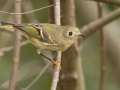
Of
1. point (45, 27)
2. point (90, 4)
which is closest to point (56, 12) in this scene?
point (45, 27)

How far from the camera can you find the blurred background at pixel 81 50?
2803mm

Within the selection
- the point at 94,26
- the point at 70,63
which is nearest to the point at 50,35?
the point at 70,63

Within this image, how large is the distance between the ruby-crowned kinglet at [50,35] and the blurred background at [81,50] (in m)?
0.66

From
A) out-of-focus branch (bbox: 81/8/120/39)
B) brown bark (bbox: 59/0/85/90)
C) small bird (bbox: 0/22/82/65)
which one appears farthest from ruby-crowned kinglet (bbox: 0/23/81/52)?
out-of-focus branch (bbox: 81/8/120/39)

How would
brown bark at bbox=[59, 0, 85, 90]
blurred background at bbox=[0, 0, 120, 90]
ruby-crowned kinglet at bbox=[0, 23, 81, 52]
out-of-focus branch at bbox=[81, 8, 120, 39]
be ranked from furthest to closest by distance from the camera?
blurred background at bbox=[0, 0, 120, 90]
out-of-focus branch at bbox=[81, 8, 120, 39]
brown bark at bbox=[59, 0, 85, 90]
ruby-crowned kinglet at bbox=[0, 23, 81, 52]

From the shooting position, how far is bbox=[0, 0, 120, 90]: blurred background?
2.80m

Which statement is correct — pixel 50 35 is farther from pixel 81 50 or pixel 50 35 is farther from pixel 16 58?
pixel 81 50

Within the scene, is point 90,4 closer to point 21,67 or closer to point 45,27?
point 21,67

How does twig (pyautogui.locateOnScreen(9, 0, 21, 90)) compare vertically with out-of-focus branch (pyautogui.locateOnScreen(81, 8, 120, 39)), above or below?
below

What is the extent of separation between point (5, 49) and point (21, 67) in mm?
668

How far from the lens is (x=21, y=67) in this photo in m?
3.12

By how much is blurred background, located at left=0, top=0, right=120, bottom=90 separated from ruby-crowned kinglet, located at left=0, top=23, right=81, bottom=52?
0.66 m

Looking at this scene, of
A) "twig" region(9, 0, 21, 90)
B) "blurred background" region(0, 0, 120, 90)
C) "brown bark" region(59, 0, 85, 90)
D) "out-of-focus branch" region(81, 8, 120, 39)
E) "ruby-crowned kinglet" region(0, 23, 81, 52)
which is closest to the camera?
"twig" region(9, 0, 21, 90)

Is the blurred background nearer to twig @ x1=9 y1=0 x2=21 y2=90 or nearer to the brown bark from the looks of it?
the brown bark
